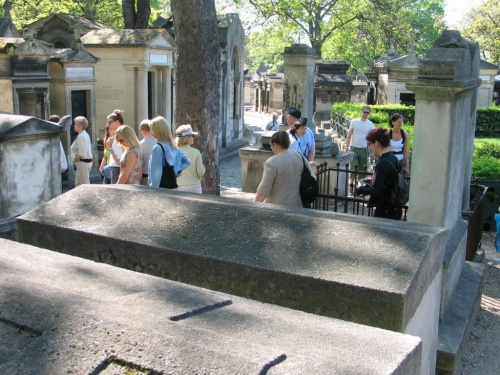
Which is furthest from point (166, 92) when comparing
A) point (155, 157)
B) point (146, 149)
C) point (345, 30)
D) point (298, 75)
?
point (345, 30)

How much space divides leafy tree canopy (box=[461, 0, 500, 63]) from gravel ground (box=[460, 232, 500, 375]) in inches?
1306

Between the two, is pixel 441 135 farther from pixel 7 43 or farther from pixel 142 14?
pixel 142 14

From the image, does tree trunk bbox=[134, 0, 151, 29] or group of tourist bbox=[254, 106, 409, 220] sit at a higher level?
tree trunk bbox=[134, 0, 151, 29]

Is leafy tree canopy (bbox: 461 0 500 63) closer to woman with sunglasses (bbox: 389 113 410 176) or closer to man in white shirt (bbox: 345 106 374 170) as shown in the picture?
man in white shirt (bbox: 345 106 374 170)

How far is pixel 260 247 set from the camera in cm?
315

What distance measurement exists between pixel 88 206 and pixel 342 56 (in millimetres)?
42110

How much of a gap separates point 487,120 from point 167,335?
2471cm

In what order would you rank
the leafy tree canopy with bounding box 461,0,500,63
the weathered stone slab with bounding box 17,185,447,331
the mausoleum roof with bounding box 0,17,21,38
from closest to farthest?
the weathered stone slab with bounding box 17,185,447,331
the mausoleum roof with bounding box 0,17,21,38
the leafy tree canopy with bounding box 461,0,500,63

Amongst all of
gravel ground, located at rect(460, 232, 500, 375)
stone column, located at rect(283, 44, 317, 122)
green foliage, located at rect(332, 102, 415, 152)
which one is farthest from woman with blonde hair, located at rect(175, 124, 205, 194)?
green foliage, located at rect(332, 102, 415, 152)

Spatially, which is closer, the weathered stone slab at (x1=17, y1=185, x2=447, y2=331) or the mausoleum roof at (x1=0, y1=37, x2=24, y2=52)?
the weathered stone slab at (x1=17, y1=185, x2=447, y2=331)

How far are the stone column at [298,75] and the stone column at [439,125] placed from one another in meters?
6.71

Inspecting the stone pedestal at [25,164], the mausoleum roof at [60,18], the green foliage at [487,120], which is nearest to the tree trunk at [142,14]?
the mausoleum roof at [60,18]

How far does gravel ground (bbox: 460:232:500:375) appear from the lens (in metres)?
4.94

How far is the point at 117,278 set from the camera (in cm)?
267
